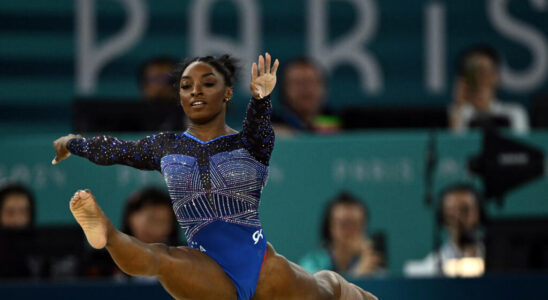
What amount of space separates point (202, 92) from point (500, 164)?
2446 mm

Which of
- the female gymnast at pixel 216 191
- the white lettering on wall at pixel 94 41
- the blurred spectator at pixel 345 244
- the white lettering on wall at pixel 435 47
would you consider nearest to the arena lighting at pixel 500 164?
the blurred spectator at pixel 345 244

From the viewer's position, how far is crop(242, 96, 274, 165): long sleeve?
3072mm

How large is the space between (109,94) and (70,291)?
3517 millimetres

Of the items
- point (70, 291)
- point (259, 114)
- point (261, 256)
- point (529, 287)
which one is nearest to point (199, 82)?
point (259, 114)

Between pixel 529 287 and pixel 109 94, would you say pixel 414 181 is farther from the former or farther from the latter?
pixel 109 94

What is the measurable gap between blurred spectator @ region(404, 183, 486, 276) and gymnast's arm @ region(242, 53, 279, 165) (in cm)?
229

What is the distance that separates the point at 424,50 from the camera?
7641mm

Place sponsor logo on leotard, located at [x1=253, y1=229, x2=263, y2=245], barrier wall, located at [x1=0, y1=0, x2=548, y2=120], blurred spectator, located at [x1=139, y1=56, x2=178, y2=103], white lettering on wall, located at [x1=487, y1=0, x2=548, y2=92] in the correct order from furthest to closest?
1. white lettering on wall, located at [x1=487, y1=0, x2=548, y2=92]
2. barrier wall, located at [x1=0, y1=0, x2=548, y2=120]
3. blurred spectator, located at [x1=139, y1=56, x2=178, y2=103]
4. sponsor logo on leotard, located at [x1=253, y1=229, x2=263, y2=245]

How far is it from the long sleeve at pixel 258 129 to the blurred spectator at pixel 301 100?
2592 mm

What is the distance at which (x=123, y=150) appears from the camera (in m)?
3.18

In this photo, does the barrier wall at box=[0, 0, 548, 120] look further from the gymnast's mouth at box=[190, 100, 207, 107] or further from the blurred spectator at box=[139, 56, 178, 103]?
the gymnast's mouth at box=[190, 100, 207, 107]

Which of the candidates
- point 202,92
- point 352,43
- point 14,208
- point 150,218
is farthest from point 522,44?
point 202,92

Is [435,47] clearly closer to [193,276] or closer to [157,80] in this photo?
[157,80]

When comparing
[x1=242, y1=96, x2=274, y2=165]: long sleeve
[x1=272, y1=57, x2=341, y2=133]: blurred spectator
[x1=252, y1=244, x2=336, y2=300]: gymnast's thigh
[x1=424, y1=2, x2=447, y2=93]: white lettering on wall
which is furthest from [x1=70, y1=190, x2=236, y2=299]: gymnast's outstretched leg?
[x1=424, y1=2, x2=447, y2=93]: white lettering on wall
